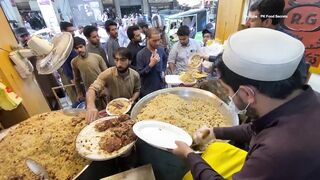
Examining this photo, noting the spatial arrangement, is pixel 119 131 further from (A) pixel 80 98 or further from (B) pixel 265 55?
(A) pixel 80 98

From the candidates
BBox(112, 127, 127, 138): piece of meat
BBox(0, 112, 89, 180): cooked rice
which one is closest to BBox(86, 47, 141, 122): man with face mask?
BBox(0, 112, 89, 180): cooked rice

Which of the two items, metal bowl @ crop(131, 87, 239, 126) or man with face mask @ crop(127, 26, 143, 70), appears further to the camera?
man with face mask @ crop(127, 26, 143, 70)

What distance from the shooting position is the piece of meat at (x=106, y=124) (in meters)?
1.45

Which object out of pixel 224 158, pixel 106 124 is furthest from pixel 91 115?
pixel 224 158

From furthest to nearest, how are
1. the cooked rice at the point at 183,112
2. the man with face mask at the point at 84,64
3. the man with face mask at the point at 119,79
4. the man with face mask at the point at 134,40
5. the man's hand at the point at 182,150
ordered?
the man with face mask at the point at 134,40, the man with face mask at the point at 84,64, the man with face mask at the point at 119,79, the cooked rice at the point at 183,112, the man's hand at the point at 182,150

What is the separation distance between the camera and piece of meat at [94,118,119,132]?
1.45 meters

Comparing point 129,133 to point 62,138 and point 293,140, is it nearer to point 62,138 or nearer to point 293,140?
point 62,138

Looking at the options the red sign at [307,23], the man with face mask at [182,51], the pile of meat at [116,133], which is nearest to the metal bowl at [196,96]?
the pile of meat at [116,133]

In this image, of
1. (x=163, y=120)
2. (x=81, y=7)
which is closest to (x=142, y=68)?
(x=163, y=120)

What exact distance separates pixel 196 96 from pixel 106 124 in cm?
101

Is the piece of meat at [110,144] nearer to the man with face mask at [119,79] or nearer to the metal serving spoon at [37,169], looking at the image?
the metal serving spoon at [37,169]

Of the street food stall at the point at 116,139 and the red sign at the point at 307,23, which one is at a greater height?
Result: the red sign at the point at 307,23

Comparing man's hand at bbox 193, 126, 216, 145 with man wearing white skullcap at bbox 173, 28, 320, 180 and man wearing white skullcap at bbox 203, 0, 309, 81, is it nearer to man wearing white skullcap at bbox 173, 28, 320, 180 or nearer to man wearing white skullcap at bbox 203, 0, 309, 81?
man wearing white skullcap at bbox 173, 28, 320, 180

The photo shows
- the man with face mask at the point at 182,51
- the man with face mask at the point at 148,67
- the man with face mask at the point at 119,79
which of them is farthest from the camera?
the man with face mask at the point at 182,51
